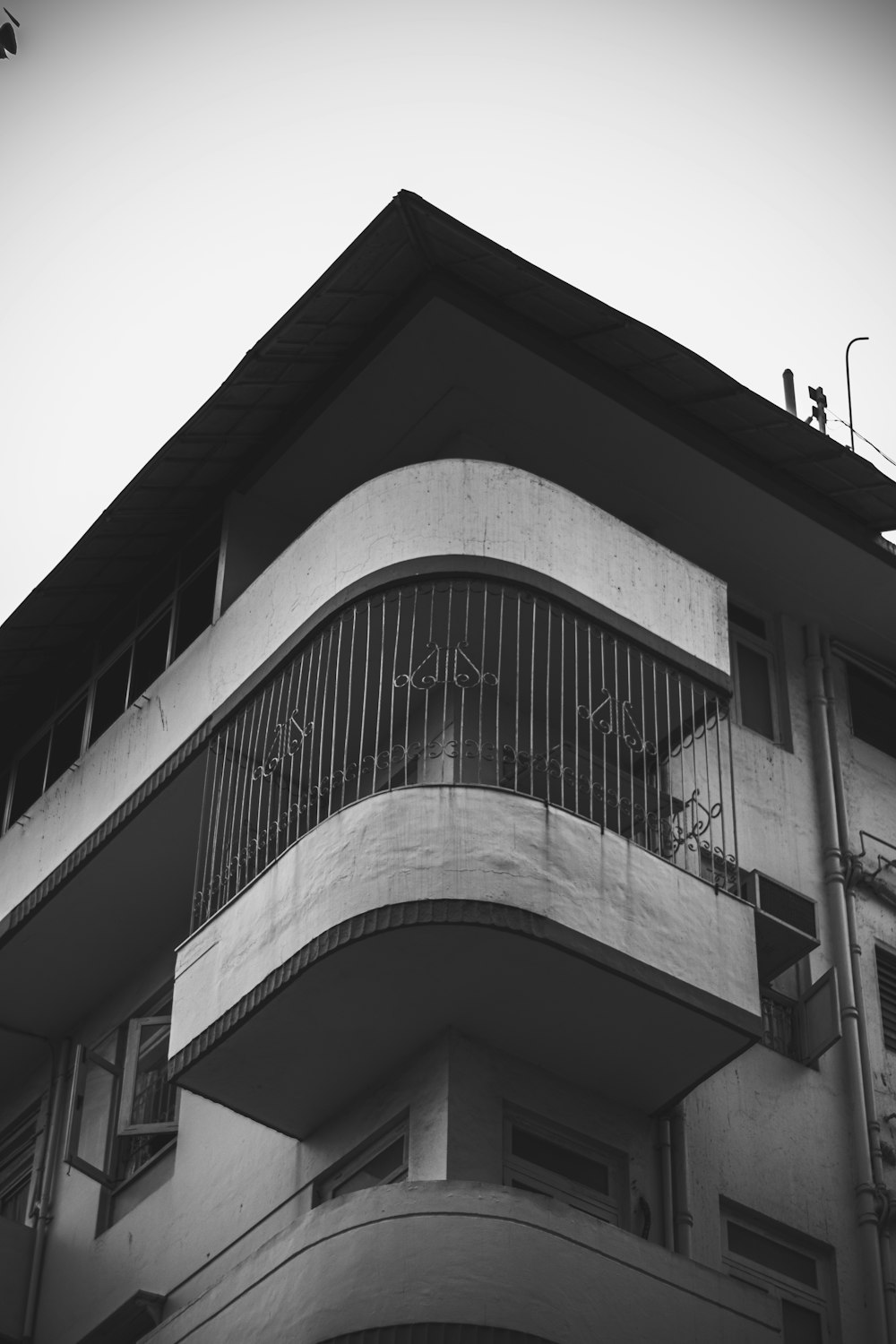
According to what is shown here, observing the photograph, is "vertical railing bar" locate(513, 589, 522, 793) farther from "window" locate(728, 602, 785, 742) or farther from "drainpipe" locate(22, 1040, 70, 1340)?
"drainpipe" locate(22, 1040, 70, 1340)

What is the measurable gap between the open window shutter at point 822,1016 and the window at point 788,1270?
1.74 metres

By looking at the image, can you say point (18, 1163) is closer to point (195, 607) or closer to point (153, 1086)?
point (153, 1086)

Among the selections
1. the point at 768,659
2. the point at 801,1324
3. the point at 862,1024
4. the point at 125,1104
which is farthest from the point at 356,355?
the point at 801,1324

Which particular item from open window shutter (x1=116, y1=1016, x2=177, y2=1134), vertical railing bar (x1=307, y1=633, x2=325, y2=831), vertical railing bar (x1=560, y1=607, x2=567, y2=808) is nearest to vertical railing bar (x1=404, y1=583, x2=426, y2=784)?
vertical railing bar (x1=307, y1=633, x2=325, y2=831)

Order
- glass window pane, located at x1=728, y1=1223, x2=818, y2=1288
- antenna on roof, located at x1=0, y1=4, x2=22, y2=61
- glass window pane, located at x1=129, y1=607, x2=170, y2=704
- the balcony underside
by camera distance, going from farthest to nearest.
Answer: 1. glass window pane, located at x1=129, y1=607, x2=170, y2=704
2. glass window pane, located at x1=728, y1=1223, x2=818, y2=1288
3. the balcony underside
4. antenna on roof, located at x1=0, y1=4, x2=22, y2=61

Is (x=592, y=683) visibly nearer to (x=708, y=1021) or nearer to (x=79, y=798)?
(x=708, y=1021)

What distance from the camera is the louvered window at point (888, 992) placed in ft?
59.9

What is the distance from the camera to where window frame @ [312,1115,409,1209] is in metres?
15.1

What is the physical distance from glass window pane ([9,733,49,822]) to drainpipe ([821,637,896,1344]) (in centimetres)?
880

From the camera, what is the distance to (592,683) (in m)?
17.0

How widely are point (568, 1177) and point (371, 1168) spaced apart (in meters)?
1.56

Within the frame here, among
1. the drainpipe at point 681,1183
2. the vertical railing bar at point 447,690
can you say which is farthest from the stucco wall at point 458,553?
the drainpipe at point 681,1183

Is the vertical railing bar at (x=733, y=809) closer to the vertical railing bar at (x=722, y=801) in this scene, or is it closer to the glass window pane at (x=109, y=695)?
the vertical railing bar at (x=722, y=801)

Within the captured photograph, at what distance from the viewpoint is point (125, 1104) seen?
63.3ft
